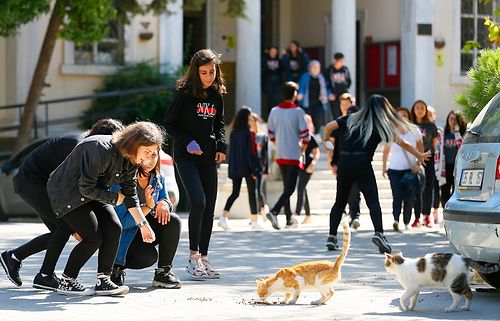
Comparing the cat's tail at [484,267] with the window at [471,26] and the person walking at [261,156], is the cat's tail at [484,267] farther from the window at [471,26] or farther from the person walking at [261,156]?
the window at [471,26]

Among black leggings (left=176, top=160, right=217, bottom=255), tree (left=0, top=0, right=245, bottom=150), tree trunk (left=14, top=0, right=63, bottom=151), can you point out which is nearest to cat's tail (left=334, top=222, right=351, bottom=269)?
black leggings (left=176, top=160, right=217, bottom=255)

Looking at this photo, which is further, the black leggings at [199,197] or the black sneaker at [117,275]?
the black leggings at [199,197]

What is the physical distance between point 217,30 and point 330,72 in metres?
4.59

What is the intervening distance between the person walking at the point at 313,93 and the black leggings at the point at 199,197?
13.3 m

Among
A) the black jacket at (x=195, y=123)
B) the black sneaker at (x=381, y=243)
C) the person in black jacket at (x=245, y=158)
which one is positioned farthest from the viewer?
the person in black jacket at (x=245, y=158)

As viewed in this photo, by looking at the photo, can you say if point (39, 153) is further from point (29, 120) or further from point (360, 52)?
point (360, 52)

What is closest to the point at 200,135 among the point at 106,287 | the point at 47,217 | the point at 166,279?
the point at 166,279

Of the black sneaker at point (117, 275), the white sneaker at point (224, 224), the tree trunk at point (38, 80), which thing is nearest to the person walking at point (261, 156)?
the white sneaker at point (224, 224)

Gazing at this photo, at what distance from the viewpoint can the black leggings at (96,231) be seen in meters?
9.22

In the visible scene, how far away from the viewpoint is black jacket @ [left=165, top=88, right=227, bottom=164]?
35.3ft

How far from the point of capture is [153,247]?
9.89 m

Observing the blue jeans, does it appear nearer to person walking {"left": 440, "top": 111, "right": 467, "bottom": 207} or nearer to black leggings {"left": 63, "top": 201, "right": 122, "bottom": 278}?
person walking {"left": 440, "top": 111, "right": 467, "bottom": 207}

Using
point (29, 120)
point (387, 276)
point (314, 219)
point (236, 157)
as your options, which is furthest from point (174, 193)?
point (387, 276)

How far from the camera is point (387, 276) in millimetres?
11227
